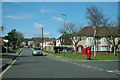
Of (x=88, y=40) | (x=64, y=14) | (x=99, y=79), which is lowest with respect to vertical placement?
(x=99, y=79)

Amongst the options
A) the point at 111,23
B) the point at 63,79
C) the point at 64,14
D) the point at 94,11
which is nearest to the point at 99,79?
the point at 63,79

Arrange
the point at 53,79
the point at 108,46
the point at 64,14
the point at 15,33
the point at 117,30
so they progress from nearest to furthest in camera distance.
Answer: the point at 53,79 → the point at 64,14 → the point at 117,30 → the point at 108,46 → the point at 15,33

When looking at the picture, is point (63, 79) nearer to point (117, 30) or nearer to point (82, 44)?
point (117, 30)

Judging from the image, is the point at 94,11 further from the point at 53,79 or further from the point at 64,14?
the point at 53,79

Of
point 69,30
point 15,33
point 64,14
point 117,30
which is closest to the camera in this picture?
point 64,14

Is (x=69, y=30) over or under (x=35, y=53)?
over

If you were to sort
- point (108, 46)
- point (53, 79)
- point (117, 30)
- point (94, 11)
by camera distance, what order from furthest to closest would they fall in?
point (108, 46), point (117, 30), point (94, 11), point (53, 79)

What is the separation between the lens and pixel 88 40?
205ft

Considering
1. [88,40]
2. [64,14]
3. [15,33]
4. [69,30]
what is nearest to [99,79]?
[64,14]

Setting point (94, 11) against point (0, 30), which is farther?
point (0, 30)

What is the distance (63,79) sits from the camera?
9445 millimetres

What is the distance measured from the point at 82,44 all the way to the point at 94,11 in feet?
102

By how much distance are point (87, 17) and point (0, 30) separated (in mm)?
17028

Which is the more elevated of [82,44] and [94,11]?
[94,11]
